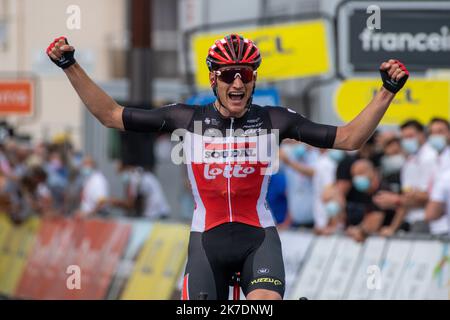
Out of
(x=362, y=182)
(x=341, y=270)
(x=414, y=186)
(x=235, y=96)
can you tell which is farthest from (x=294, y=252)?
(x=235, y=96)

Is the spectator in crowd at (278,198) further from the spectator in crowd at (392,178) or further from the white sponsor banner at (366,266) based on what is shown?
the white sponsor banner at (366,266)

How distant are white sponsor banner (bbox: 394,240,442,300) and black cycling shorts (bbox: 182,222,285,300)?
3881 millimetres

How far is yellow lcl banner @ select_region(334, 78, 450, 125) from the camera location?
11.9 metres

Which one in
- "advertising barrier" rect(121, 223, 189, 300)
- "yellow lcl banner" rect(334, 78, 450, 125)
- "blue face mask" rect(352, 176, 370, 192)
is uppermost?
"yellow lcl banner" rect(334, 78, 450, 125)

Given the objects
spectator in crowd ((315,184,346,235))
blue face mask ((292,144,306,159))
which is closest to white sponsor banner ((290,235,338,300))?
spectator in crowd ((315,184,346,235))

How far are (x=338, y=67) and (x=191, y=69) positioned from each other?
2.52 metres

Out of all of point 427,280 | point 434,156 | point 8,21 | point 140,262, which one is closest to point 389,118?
point 434,156

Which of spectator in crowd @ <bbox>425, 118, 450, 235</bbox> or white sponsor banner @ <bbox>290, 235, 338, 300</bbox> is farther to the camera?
white sponsor banner @ <bbox>290, 235, 338, 300</bbox>

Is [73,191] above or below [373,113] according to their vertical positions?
below

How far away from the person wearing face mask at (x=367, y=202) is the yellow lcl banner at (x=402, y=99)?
66cm

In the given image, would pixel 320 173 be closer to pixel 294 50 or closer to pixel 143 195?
pixel 294 50

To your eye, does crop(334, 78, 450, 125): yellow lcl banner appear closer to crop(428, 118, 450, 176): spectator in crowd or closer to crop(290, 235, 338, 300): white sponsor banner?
crop(428, 118, 450, 176): spectator in crowd

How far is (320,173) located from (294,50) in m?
2.06

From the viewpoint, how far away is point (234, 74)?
7375mm
